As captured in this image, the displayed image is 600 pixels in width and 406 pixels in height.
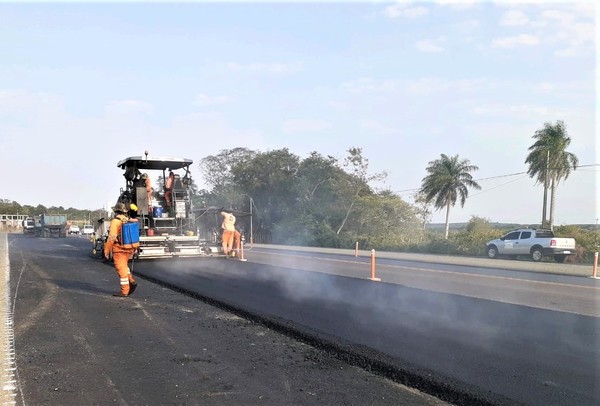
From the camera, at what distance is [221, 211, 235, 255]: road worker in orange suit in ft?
57.6

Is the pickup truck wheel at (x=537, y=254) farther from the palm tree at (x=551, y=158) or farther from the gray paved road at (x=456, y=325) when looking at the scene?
the gray paved road at (x=456, y=325)

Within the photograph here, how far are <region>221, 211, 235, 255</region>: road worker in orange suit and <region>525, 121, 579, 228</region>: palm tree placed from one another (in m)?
21.2

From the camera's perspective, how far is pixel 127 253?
1008 centimetres

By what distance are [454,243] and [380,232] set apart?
10147mm

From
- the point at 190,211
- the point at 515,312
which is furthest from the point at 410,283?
the point at 190,211

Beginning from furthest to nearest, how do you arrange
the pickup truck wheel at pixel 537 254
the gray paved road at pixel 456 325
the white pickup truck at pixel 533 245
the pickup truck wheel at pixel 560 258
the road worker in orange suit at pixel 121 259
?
the pickup truck wheel at pixel 537 254 → the pickup truck wheel at pixel 560 258 → the white pickup truck at pixel 533 245 → the road worker in orange suit at pixel 121 259 → the gray paved road at pixel 456 325

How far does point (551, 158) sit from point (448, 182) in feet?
56.7

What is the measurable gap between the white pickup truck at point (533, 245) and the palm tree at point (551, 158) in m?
6.65

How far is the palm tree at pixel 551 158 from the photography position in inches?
1233

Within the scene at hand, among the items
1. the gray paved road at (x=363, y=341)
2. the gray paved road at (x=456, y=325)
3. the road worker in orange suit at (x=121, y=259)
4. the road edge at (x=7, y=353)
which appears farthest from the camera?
the road worker in orange suit at (x=121, y=259)

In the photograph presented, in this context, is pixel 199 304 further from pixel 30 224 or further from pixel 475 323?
pixel 30 224

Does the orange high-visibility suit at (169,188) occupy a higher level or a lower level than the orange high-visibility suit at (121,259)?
higher

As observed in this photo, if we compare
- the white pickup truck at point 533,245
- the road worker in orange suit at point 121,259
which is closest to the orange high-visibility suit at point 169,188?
the road worker in orange suit at point 121,259

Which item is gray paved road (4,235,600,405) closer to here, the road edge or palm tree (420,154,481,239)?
the road edge
